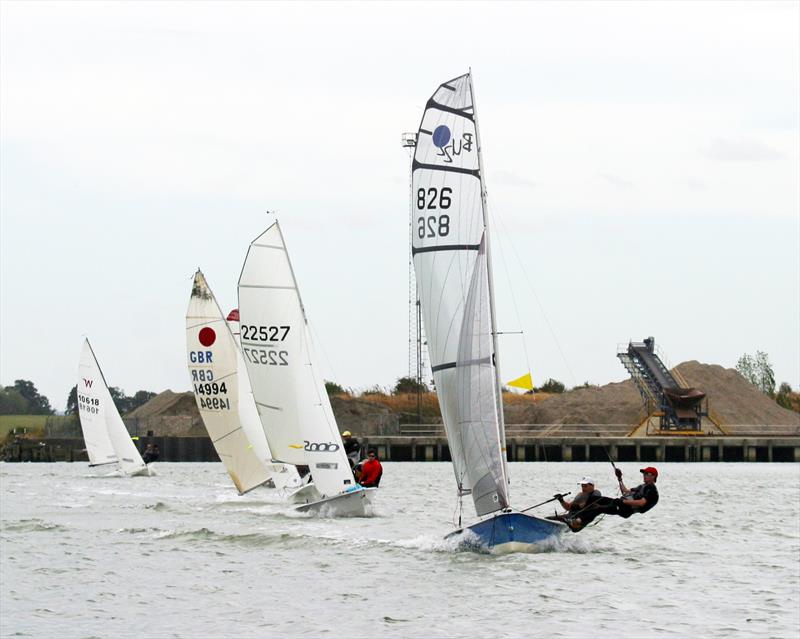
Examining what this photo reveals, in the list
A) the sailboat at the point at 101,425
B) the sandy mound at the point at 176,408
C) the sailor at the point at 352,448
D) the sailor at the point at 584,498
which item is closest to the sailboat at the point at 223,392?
the sailor at the point at 352,448

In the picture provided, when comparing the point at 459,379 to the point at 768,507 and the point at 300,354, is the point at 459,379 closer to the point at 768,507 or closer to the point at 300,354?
the point at 300,354

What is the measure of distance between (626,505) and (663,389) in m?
73.4

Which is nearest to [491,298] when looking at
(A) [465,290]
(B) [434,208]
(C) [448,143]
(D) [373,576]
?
(A) [465,290]

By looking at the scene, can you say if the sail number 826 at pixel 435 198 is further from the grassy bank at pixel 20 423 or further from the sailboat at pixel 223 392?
the grassy bank at pixel 20 423

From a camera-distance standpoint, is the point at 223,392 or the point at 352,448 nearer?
the point at 352,448

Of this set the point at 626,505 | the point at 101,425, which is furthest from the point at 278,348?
the point at 101,425

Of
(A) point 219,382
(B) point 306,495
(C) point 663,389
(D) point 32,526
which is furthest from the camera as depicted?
(C) point 663,389

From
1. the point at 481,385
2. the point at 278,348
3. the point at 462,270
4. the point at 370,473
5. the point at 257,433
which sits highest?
the point at 462,270

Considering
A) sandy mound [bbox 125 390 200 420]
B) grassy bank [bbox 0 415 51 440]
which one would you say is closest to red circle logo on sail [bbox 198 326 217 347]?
sandy mound [bbox 125 390 200 420]

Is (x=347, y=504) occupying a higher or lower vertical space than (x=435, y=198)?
lower

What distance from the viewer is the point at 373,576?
26.5m

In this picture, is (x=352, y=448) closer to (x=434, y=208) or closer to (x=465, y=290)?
(x=465, y=290)

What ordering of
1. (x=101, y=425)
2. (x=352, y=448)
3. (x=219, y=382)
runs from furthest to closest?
(x=101, y=425), (x=219, y=382), (x=352, y=448)

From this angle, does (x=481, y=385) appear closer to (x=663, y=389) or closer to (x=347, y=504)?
(x=347, y=504)
